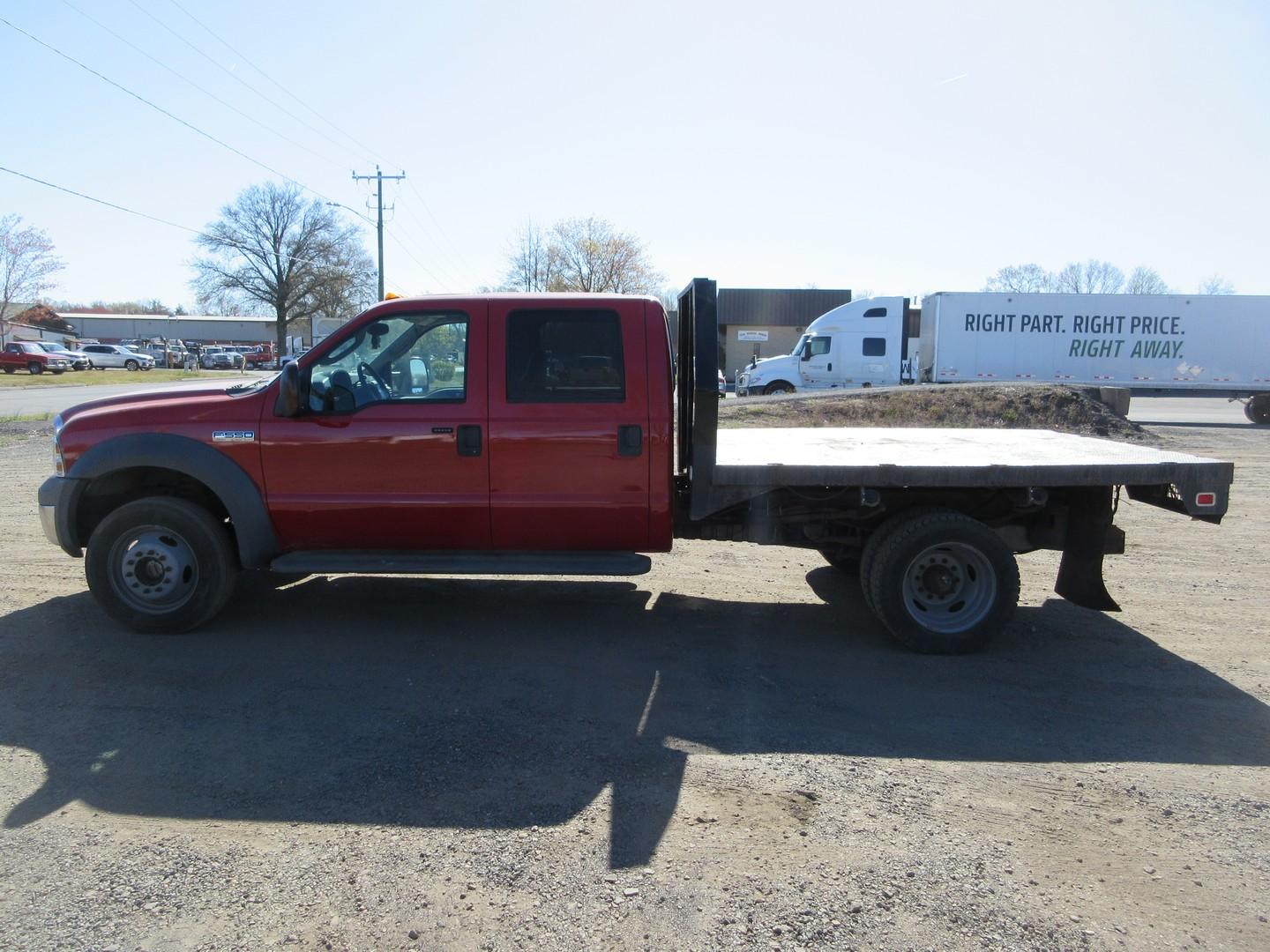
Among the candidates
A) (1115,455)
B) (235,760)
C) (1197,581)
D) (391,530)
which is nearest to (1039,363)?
(1197,581)

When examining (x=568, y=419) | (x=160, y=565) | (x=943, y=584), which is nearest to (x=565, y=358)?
(x=568, y=419)

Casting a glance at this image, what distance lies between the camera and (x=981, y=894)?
9.84 ft

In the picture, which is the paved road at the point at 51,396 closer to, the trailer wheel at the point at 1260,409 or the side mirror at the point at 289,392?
the side mirror at the point at 289,392

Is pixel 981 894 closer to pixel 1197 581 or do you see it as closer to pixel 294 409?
pixel 294 409

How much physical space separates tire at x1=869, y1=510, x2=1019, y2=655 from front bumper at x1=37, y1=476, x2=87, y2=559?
5019mm

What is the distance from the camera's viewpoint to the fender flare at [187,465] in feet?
17.6

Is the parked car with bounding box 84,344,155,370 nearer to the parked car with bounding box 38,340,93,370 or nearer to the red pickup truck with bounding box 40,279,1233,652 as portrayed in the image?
the parked car with bounding box 38,340,93,370

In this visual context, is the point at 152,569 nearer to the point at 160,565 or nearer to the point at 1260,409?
the point at 160,565

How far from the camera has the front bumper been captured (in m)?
5.45

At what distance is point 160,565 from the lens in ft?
18.1

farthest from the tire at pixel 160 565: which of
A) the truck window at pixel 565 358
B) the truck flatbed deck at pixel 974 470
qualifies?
the truck flatbed deck at pixel 974 470

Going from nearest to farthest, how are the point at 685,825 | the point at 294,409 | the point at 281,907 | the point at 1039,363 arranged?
the point at 281,907
the point at 685,825
the point at 294,409
the point at 1039,363

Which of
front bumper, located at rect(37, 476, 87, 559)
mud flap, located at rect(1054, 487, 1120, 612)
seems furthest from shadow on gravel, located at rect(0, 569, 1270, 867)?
front bumper, located at rect(37, 476, 87, 559)

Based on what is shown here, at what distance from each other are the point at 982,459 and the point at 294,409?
4249 mm
